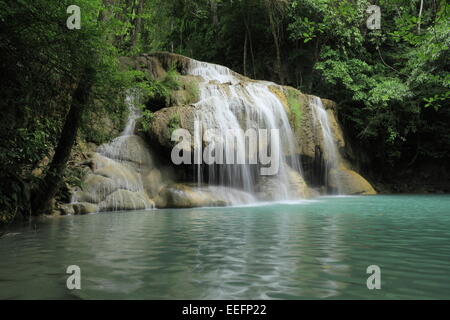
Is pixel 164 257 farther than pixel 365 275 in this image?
Yes

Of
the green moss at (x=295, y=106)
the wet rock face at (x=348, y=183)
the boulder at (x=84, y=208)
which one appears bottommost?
the boulder at (x=84, y=208)

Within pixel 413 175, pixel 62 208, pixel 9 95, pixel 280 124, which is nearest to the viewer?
pixel 9 95

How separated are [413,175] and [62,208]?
65.9 feet

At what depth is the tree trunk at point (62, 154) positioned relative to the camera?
7051 mm

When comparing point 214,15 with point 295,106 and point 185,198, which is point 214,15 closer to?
point 295,106

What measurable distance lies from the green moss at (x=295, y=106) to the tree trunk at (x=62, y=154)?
10024 millimetres

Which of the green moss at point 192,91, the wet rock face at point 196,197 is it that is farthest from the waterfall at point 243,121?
the wet rock face at point 196,197

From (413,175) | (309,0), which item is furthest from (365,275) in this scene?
(413,175)

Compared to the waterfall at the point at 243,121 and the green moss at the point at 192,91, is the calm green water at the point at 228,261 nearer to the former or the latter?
the waterfall at the point at 243,121

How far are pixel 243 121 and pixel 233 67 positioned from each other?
13.2m

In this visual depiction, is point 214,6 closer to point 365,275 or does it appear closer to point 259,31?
point 259,31

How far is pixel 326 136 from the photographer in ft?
57.3

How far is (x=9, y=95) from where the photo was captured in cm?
570

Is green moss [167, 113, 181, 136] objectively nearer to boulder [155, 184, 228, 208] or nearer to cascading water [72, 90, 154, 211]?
cascading water [72, 90, 154, 211]
